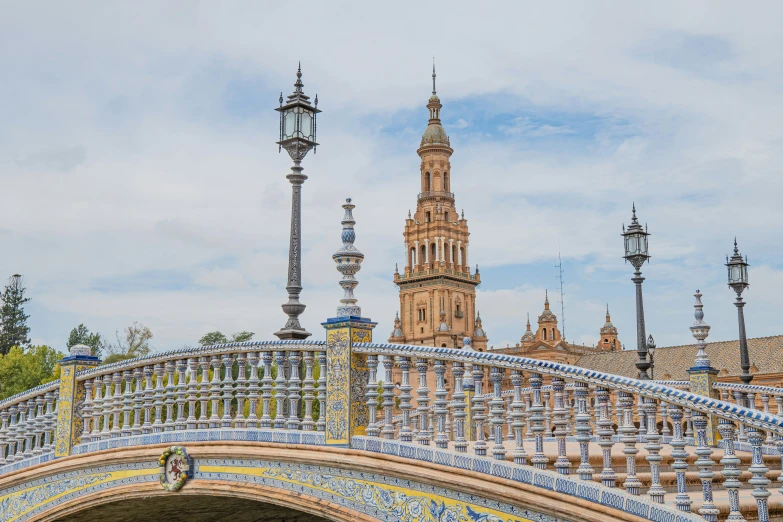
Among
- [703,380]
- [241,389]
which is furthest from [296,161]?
[703,380]

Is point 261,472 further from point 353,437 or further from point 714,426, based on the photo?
point 714,426

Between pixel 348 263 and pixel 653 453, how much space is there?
3.62 m

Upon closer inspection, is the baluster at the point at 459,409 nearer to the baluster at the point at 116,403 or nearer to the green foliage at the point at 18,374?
the baluster at the point at 116,403

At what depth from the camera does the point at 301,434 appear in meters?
8.20

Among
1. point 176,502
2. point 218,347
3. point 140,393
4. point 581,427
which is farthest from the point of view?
point 176,502

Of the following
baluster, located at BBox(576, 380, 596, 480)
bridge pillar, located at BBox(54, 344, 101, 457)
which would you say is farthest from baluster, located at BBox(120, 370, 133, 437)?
baluster, located at BBox(576, 380, 596, 480)

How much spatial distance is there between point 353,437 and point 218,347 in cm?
210

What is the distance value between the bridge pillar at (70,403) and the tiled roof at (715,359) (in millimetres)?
41996

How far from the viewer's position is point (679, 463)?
17.9ft

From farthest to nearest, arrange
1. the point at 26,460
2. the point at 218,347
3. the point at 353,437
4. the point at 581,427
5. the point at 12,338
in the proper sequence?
the point at 12,338 < the point at 26,460 < the point at 218,347 < the point at 353,437 < the point at 581,427

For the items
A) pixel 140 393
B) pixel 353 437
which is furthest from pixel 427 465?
pixel 140 393

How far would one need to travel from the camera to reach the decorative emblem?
9211 mm

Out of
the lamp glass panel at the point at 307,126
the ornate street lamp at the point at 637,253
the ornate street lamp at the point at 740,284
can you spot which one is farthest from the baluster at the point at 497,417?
the ornate street lamp at the point at 740,284

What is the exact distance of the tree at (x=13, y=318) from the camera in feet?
217
